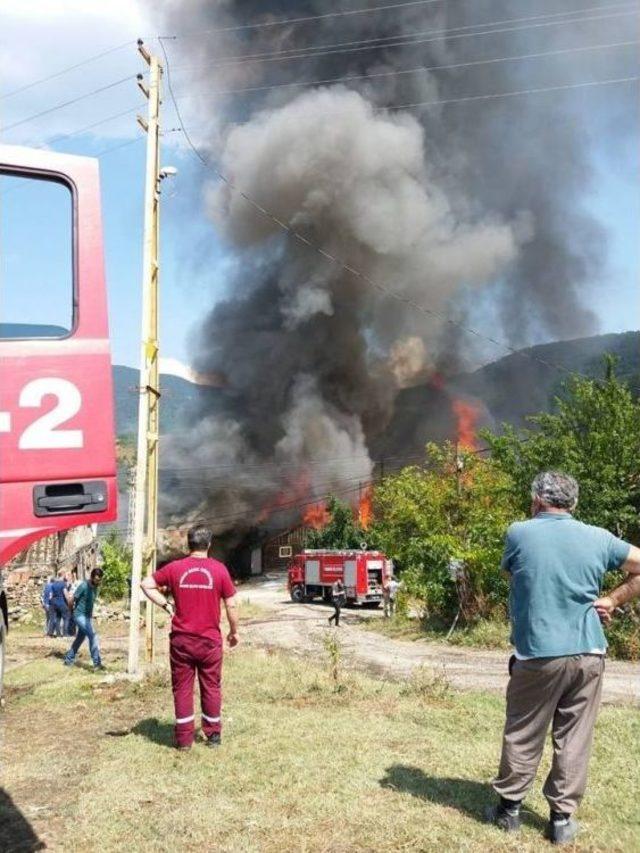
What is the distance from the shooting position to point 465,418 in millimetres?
56938

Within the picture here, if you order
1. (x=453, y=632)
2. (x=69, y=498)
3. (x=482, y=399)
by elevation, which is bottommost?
(x=453, y=632)

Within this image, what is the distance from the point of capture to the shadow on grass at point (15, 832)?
3836 millimetres

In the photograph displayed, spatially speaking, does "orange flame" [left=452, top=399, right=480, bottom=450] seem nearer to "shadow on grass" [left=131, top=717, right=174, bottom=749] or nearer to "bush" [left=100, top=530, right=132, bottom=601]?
"bush" [left=100, top=530, right=132, bottom=601]

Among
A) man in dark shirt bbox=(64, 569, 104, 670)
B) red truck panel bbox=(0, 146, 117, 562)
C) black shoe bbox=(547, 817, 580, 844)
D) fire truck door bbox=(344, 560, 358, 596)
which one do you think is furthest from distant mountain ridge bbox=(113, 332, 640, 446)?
black shoe bbox=(547, 817, 580, 844)

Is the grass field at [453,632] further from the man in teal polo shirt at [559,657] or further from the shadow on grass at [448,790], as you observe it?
the man in teal polo shirt at [559,657]

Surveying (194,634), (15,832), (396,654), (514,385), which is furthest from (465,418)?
(15,832)

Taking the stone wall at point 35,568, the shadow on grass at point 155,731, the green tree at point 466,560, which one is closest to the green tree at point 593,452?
the green tree at point 466,560

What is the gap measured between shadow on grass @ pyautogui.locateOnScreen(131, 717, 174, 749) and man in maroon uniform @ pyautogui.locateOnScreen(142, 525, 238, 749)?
33 cm

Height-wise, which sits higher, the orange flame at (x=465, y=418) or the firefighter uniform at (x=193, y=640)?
the orange flame at (x=465, y=418)

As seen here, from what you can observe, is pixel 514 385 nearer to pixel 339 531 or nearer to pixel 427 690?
pixel 339 531

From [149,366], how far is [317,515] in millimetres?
40662

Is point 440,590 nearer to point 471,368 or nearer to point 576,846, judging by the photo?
point 576,846

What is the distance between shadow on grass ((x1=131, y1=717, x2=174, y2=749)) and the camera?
5844 mm

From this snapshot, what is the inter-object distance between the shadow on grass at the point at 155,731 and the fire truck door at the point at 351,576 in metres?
22.9
